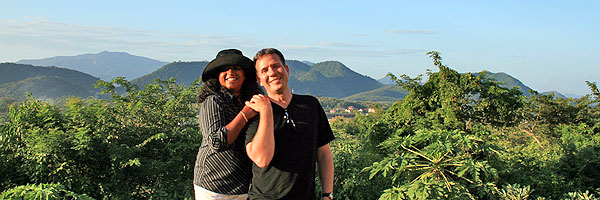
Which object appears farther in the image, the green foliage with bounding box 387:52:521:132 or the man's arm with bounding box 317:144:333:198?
the green foliage with bounding box 387:52:521:132

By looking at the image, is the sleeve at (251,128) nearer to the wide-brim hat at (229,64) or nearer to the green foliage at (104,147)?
the wide-brim hat at (229,64)

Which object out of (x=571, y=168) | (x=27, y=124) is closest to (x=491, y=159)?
(x=571, y=168)

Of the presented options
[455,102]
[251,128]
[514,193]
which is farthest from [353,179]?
[251,128]

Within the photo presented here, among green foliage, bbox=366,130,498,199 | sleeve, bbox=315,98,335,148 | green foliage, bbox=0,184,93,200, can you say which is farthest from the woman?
green foliage, bbox=366,130,498,199

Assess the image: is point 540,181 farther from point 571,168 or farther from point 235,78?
point 235,78

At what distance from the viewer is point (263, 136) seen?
71.7 inches

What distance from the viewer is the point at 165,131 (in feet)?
16.7

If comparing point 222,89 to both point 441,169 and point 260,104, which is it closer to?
point 260,104

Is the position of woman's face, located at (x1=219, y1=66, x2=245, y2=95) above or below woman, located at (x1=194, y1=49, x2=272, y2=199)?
above

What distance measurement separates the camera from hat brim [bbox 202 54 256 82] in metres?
2.06

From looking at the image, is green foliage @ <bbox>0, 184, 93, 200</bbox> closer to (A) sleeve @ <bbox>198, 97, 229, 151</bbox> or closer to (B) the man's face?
(A) sleeve @ <bbox>198, 97, 229, 151</bbox>

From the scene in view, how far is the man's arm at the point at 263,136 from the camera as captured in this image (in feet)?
5.95

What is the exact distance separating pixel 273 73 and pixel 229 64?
0.23 meters

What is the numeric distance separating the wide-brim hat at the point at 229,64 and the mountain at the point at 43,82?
372 feet
